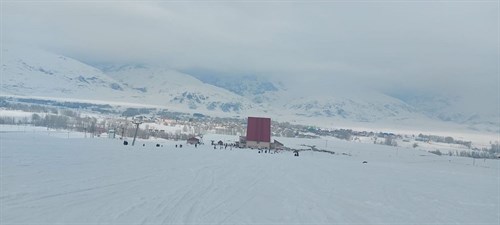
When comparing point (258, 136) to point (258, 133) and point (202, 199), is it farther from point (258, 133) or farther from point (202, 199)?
point (202, 199)

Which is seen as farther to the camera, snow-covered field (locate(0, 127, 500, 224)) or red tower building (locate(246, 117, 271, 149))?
red tower building (locate(246, 117, 271, 149))

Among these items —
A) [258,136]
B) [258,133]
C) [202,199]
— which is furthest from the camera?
[258,133]

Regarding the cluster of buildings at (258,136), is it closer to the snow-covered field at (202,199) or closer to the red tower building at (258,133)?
the red tower building at (258,133)

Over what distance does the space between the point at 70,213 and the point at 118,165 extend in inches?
457

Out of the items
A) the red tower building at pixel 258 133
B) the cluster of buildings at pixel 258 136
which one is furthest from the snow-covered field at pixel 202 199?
the red tower building at pixel 258 133

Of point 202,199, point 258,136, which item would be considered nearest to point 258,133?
point 258,136

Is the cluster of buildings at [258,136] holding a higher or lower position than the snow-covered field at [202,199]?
higher

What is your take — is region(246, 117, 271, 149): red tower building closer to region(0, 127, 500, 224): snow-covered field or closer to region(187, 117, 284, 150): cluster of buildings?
region(187, 117, 284, 150): cluster of buildings

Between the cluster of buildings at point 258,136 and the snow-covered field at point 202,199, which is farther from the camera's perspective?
the cluster of buildings at point 258,136

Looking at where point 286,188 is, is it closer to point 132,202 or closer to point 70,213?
point 132,202

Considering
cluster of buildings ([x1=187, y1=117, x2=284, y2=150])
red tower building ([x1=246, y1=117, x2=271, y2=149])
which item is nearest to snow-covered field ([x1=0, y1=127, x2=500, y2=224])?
cluster of buildings ([x1=187, y1=117, x2=284, y2=150])

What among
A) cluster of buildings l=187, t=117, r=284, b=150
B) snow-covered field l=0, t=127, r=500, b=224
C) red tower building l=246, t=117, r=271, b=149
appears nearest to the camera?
snow-covered field l=0, t=127, r=500, b=224

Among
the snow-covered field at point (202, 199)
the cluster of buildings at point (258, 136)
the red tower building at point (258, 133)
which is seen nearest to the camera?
the snow-covered field at point (202, 199)

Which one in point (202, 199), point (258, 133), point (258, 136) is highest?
point (258, 133)
